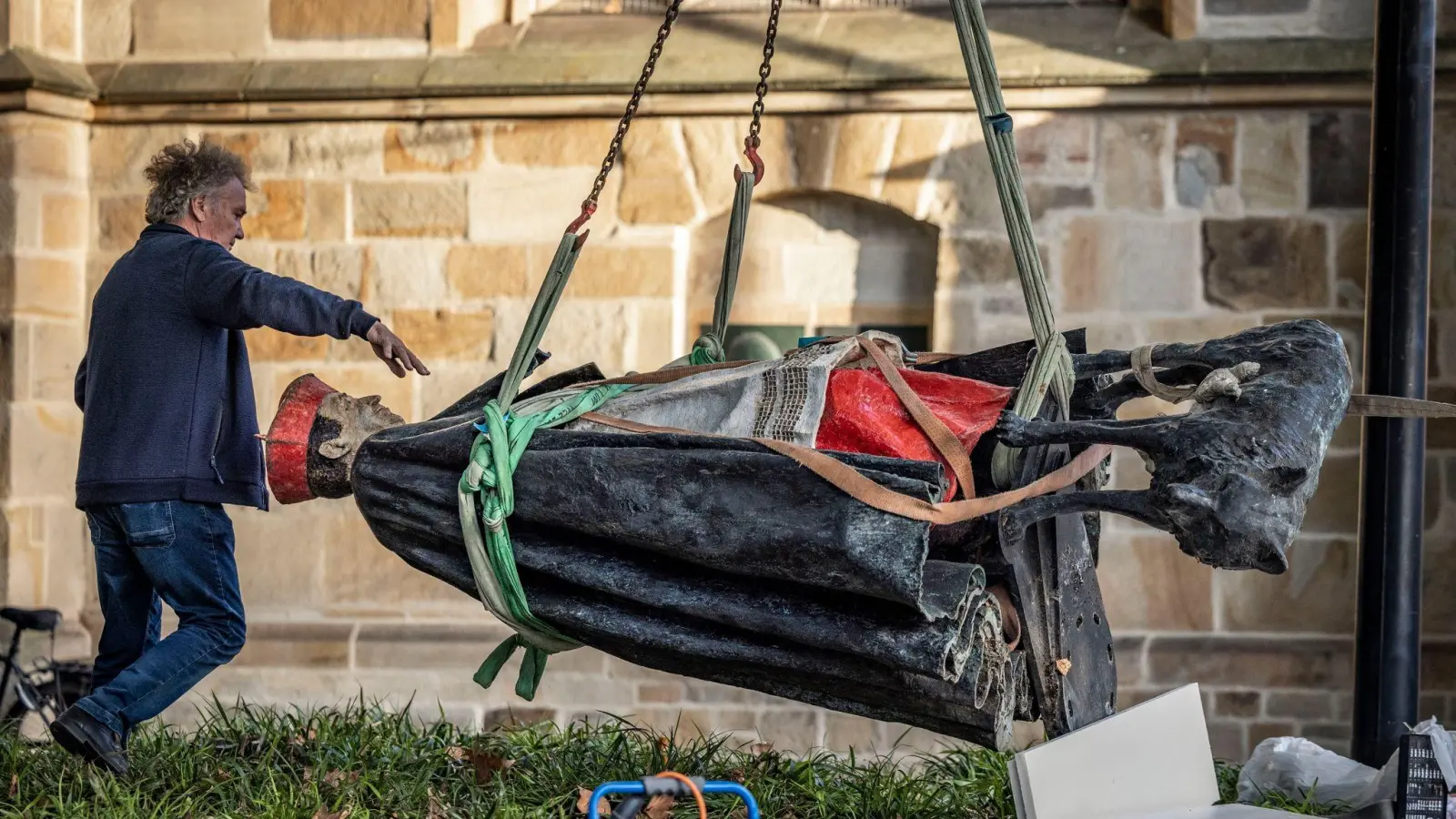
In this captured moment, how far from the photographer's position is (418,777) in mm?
3602

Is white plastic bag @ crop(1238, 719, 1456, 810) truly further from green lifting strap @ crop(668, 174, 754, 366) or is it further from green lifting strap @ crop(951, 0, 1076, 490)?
green lifting strap @ crop(668, 174, 754, 366)

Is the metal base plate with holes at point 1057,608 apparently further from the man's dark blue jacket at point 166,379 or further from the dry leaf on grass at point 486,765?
the man's dark blue jacket at point 166,379

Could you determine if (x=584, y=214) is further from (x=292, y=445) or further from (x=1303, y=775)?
(x=1303, y=775)

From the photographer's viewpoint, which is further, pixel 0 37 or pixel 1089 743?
pixel 0 37

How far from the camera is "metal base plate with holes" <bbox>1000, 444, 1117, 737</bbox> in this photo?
8.98 ft

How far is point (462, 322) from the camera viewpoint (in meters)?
5.63

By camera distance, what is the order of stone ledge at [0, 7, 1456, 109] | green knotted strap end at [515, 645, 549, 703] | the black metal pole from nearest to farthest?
green knotted strap end at [515, 645, 549, 703] → the black metal pole → stone ledge at [0, 7, 1456, 109]

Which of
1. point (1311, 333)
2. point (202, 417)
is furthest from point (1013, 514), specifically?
point (202, 417)

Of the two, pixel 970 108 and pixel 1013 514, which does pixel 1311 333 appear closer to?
pixel 1013 514

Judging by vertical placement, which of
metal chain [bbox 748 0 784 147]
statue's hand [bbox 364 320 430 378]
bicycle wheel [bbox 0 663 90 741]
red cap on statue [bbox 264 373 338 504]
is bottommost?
bicycle wheel [bbox 0 663 90 741]

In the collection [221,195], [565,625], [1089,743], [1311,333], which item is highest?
[221,195]

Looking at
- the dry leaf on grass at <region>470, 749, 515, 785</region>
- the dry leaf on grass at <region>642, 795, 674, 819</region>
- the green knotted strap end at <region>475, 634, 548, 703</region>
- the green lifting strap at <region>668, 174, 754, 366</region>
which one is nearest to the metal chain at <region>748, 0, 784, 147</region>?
the green lifting strap at <region>668, 174, 754, 366</region>

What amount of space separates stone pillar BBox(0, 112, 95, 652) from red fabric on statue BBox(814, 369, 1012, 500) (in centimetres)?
386

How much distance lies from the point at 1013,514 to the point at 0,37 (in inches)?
178
